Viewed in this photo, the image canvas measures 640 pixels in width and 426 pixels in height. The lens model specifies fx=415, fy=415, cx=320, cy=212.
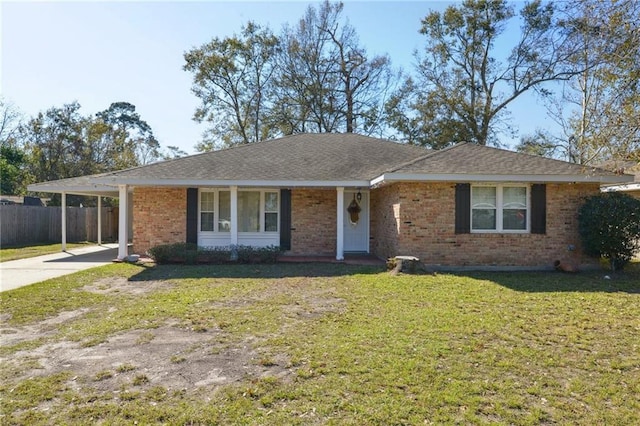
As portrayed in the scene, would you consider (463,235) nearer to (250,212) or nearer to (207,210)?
(250,212)

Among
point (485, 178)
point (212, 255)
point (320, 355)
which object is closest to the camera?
point (320, 355)

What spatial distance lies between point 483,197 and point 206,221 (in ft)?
27.8

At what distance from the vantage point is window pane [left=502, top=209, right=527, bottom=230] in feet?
37.1

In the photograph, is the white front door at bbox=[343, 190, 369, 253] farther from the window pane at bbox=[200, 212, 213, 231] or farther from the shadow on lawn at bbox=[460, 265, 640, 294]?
the shadow on lawn at bbox=[460, 265, 640, 294]

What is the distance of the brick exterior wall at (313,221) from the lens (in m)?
13.5

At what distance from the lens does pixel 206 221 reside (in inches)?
531

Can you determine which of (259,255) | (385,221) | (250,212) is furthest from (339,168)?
(259,255)

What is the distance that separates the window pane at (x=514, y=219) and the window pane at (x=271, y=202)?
22.4 feet

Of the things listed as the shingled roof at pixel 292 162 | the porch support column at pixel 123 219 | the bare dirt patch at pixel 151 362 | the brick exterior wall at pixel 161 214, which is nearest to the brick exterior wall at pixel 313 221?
the shingled roof at pixel 292 162

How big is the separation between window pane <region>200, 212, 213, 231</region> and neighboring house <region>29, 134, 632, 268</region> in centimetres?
3

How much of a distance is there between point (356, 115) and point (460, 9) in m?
9.28

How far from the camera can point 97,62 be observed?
509 inches

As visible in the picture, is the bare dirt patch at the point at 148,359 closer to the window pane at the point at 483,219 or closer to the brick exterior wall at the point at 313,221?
the window pane at the point at 483,219

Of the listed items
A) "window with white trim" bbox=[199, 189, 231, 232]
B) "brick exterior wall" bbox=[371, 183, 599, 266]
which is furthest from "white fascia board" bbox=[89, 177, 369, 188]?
"brick exterior wall" bbox=[371, 183, 599, 266]
